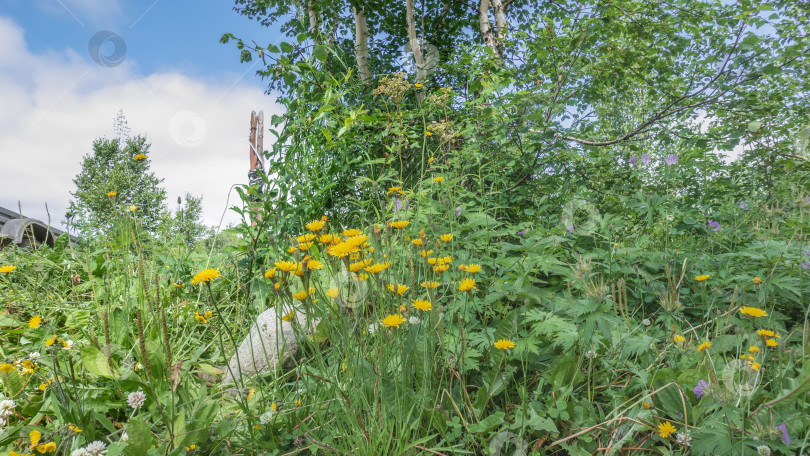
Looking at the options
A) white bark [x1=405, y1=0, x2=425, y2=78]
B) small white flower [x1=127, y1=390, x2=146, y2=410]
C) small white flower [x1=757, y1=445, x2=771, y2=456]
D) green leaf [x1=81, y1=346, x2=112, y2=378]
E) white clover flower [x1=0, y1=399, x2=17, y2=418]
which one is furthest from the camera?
white bark [x1=405, y1=0, x2=425, y2=78]

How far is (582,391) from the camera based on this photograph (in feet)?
4.43

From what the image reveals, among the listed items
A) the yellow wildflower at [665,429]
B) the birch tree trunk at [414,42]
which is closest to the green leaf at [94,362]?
the yellow wildflower at [665,429]

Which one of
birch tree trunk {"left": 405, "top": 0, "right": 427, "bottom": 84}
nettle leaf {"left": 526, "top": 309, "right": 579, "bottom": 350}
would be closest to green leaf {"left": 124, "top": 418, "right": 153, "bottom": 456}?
nettle leaf {"left": 526, "top": 309, "right": 579, "bottom": 350}

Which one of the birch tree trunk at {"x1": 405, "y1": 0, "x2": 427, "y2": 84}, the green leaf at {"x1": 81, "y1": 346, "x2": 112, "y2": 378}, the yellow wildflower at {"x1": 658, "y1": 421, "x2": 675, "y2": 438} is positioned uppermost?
the birch tree trunk at {"x1": 405, "y1": 0, "x2": 427, "y2": 84}

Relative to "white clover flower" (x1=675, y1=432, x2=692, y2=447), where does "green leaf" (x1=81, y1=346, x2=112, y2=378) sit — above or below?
above

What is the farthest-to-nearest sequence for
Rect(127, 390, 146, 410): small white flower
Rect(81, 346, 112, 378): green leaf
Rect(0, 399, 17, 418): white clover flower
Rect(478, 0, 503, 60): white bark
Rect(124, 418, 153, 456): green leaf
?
1. Rect(478, 0, 503, 60): white bark
2. Rect(81, 346, 112, 378): green leaf
3. Rect(0, 399, 17, 418): white clover flower
4. Rect(127, 390, 146, 410): small white flower
5. Rect(124, 418, 153, 456): green leaf

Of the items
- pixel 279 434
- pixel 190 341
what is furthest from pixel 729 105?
pixel 190 341

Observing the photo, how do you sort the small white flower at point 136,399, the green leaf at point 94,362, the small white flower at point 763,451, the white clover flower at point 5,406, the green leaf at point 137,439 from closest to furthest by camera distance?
the small white flower at point 763,451 < the green leaf at point 137,439 < the small white flower at point 136,399 < the white clover flower at point 5,406 < the green leaf at point 94,362

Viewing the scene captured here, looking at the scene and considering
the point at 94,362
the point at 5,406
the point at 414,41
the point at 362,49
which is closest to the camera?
the point at 5,406

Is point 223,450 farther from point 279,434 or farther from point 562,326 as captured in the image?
point 562,326

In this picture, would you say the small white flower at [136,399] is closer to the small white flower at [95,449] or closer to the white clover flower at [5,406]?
the small white flower at [95,449]

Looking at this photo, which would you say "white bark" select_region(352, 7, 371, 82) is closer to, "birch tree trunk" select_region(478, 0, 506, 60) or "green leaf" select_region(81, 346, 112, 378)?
"birch tree trunk" select_region(478, 0, 506, 60)

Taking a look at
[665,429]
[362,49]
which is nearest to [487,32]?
[362,49]

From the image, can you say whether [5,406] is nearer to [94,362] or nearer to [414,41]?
[94,362]
